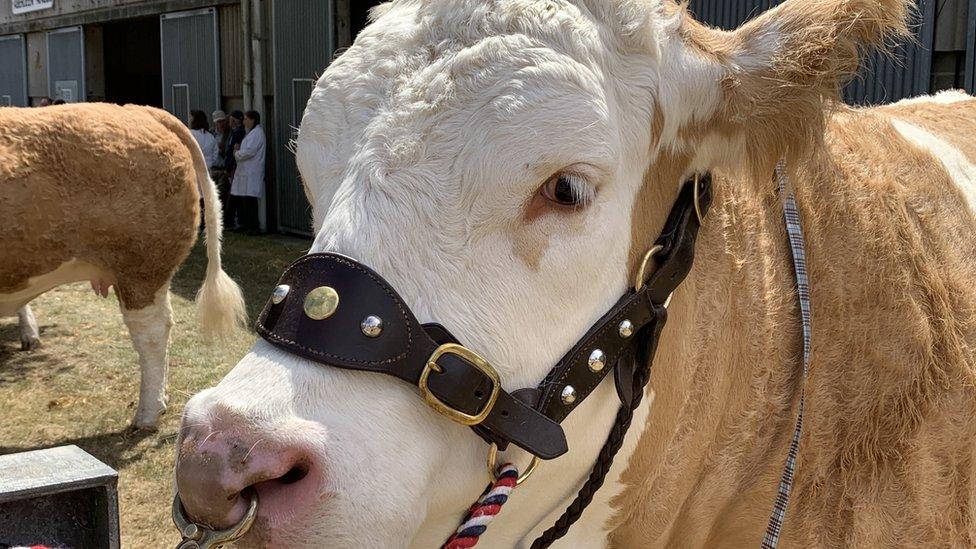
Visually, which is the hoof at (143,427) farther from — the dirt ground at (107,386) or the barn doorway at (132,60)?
the barn doorway at (132,60)

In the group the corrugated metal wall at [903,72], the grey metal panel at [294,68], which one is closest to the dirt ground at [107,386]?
the grey metal panel at [294,68]

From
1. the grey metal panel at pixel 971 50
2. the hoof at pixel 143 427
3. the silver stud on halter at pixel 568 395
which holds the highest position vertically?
the grey metal panel at pixel 971 50

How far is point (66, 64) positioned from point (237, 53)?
681cm

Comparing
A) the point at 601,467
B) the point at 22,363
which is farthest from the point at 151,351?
the point at 601,467

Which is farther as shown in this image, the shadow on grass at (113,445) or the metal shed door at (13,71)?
the metal shed door at (13,71)

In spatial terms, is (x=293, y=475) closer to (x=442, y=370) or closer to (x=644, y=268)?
(x=442, y=370)

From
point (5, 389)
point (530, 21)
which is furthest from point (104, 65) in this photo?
point (530, 21)

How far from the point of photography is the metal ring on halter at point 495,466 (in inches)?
54.2

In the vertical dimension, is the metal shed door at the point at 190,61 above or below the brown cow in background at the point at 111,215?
above

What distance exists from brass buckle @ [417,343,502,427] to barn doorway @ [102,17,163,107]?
19.6m

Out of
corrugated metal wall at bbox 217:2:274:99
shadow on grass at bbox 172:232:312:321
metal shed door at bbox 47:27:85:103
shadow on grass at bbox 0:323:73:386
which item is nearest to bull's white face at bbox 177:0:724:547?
shadow on grass at bbox 0:323:73:386

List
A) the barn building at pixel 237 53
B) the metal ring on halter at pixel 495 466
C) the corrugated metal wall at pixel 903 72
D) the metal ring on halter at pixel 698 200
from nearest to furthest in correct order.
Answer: the metal ring on halter at pixel 495 466 → the metal ring on halter at pixel 698 200 → the corrugated metal wall at pixel 903 72 → the barn building at pixel 237 53

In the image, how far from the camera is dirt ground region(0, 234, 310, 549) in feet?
15.1

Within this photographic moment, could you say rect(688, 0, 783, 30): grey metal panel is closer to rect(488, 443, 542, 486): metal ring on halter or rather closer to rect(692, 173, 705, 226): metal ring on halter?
rect(692, 173, 705, 226): metal ring on halter
